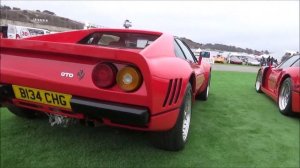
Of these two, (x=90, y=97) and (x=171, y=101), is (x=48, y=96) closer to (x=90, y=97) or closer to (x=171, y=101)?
(x=90, y=97)

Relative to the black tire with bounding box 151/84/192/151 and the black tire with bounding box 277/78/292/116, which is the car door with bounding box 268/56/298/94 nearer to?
the black tire with bounding box 277/78/292/116

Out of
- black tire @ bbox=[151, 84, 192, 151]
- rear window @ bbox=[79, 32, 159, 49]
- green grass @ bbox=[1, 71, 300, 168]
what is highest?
rear window @ bbox=[79, 32, 159, 49]

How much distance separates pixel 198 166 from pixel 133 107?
39.7 inches

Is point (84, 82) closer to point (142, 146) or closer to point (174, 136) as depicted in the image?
point (174, 136)

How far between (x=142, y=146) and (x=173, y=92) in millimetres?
869

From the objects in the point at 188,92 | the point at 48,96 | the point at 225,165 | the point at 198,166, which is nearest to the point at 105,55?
the point at 48,96

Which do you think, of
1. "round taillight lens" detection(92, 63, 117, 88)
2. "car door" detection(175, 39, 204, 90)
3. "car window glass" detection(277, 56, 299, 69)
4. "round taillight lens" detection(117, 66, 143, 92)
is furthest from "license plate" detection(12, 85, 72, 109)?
"car window glass" detection(277, 56, 299, 69)

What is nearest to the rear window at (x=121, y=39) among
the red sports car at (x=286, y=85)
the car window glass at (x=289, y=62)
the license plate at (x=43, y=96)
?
the license plate at (x=43, y=96)

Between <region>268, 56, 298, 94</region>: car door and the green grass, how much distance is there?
1367mm

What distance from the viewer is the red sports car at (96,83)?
2.18 m

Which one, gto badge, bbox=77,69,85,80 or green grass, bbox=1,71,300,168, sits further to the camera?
green grass, bbox=1,71,300,168

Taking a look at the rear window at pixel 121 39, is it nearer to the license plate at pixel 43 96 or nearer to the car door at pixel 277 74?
the license plate at pixel 43 96

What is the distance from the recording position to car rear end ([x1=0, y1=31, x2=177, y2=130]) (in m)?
2.17

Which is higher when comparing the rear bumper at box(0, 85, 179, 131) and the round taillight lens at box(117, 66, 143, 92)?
the round taillight lens at box(117, 66, 143, 92)
